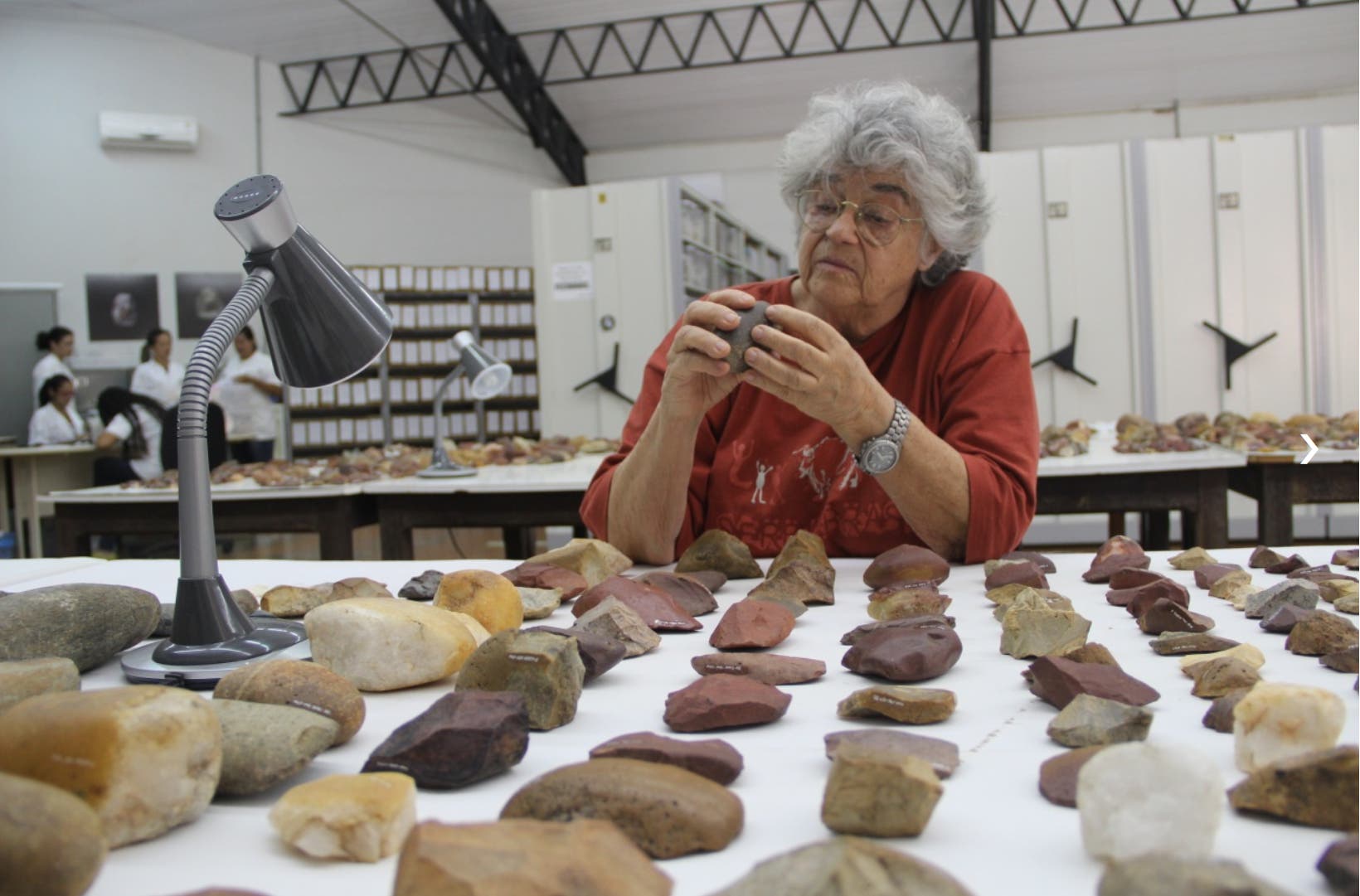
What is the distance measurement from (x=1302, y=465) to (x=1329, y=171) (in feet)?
8.84

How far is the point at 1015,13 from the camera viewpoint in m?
8.76

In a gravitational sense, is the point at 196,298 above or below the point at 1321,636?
above

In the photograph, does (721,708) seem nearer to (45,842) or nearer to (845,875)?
(845,875)

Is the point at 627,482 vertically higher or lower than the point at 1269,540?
higher

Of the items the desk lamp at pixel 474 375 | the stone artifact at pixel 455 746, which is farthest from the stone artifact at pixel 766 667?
the desk lamp at pixel 474 375

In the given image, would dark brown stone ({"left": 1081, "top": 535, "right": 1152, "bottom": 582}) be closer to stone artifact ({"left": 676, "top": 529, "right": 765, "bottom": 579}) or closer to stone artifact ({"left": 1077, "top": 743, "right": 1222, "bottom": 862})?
stone artifact ({"left": 676, "top": 529, "right": 765, "bottom": 579})

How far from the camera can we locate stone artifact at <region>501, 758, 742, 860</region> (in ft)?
1.67

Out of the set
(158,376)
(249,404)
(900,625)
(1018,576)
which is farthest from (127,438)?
(900,625)

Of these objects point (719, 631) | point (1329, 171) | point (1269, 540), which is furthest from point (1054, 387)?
point (719, 631)

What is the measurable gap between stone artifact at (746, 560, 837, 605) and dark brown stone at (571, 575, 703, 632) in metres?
0.11

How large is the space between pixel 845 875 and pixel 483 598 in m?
0.62

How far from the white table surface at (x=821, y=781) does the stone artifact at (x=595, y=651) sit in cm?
2

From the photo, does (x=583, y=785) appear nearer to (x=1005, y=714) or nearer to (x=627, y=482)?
(x=1005, y=714)

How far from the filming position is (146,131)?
8984 mm
